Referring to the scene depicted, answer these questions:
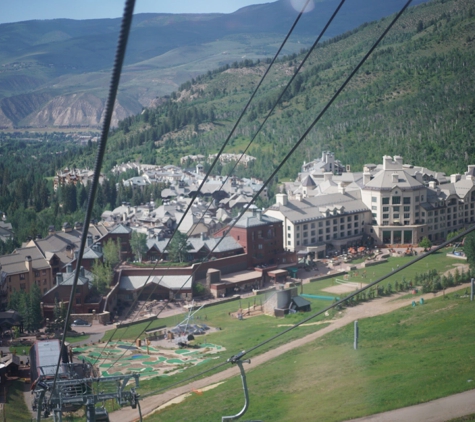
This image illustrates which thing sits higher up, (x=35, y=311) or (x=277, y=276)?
(x=35, y=311)

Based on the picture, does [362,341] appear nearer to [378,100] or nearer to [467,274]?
[467,274]

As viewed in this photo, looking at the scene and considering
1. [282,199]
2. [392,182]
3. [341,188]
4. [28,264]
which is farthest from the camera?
[341,188]

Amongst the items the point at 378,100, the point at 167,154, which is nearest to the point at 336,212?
the point at 378,100

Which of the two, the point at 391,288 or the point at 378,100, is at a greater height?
the point at 378,100

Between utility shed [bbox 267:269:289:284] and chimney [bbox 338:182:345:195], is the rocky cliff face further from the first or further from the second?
utility shed [bbox 267:269:289:284]

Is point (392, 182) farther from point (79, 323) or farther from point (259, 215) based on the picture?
point (79, 323)

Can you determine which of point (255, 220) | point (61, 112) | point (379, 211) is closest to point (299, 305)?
point (255, 220)
